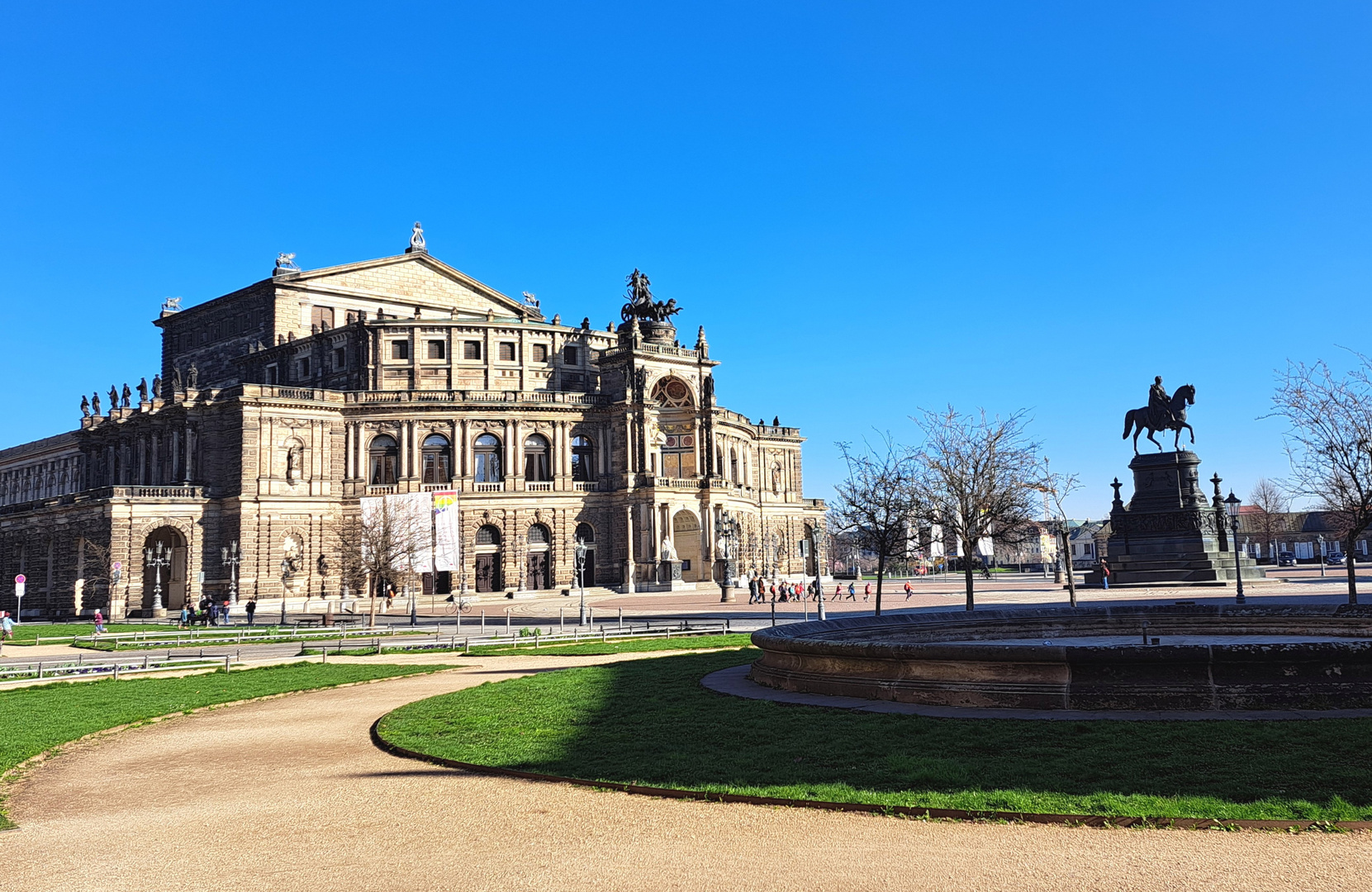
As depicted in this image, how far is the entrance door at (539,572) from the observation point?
2985 inches

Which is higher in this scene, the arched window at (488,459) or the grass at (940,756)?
the arched window at (488,459)

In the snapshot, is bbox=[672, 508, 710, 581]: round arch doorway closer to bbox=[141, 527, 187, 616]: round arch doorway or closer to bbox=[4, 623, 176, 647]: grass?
Answer: bbox=[141, 527, 187, 616]: round arch doorway

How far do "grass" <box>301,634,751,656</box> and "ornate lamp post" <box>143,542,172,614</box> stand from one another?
36.5 m

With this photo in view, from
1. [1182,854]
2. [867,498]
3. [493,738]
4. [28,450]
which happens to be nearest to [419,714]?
[493,738]

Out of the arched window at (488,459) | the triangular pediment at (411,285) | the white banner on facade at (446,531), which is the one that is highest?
the triangular pediment at (411,285)

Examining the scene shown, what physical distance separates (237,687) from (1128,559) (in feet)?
153

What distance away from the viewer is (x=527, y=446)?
78.9 m

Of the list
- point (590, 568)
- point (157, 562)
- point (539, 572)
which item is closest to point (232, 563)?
point (157, 562)

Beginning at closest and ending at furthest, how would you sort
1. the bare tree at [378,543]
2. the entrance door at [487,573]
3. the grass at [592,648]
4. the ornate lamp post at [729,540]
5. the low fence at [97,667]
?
1. the low fence at [97,667]
2. the grass at [592,648]
3. the bare tree at [378,543]
4. the entrance door at [487,573]
5. the ornate lamp post at [729,540]

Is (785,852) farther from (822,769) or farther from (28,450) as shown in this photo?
(28,450)

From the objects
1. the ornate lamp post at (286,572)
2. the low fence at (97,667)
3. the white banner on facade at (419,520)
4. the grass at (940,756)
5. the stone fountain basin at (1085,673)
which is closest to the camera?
the grass at (940,756)

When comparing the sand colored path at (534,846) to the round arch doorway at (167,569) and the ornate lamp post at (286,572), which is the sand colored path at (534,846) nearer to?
the ornate lamp post at (286,572)

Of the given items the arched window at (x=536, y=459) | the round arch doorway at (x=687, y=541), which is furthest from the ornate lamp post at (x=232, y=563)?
the round arch doorway at (x=687, y=541)

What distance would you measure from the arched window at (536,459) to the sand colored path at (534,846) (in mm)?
66396
